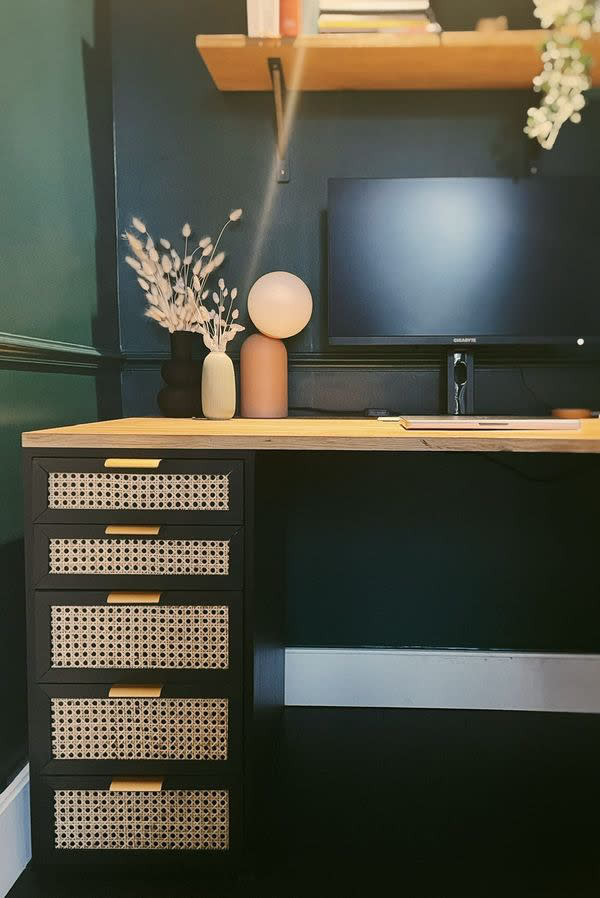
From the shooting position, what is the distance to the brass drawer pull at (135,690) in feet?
4.64

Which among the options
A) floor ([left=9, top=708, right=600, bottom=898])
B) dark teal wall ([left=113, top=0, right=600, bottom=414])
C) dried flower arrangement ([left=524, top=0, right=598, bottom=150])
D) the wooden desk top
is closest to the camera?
the wooden desk top

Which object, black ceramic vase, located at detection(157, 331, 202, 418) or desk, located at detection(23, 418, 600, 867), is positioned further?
black ceramic vase, located at detection(157, 331, 202, 418)

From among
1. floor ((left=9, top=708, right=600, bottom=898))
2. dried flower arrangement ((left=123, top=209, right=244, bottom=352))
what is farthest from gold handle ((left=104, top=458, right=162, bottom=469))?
floor ((left=9, top=708, right=600, bottom=898))

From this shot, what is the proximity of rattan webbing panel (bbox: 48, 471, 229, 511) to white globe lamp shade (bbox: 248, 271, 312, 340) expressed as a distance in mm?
725

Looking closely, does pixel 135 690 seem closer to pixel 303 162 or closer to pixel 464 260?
pixel 464 260

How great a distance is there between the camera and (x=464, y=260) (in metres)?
1.98

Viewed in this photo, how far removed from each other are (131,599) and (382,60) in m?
1.46

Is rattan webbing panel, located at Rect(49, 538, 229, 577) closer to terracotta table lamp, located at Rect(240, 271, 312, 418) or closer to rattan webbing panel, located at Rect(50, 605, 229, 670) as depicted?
rattan webbing panel, located at Rect(50, 605, 229, 670)

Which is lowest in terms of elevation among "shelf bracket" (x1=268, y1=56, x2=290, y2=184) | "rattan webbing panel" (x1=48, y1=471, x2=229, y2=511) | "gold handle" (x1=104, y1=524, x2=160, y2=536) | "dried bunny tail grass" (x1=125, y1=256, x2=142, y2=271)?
"gold handle" (x1=104, y1=524, x2=160, y2=536)

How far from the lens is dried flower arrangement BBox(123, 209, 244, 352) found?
1957 mm

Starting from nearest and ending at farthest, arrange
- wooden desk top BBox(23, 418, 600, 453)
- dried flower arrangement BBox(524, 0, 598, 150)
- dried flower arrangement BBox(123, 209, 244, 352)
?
wooden desk top BBox(23, 418, 600, 453), dried flower arrangement BBox(524, 0, 598, 150), dried flower arrangement BBox(123, 209, 244, 352)

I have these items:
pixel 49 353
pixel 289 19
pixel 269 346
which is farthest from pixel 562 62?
pixel 49 353

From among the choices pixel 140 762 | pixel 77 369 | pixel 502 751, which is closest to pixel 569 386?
pixel 502 751

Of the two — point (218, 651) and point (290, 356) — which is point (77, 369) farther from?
point (218, 651)
